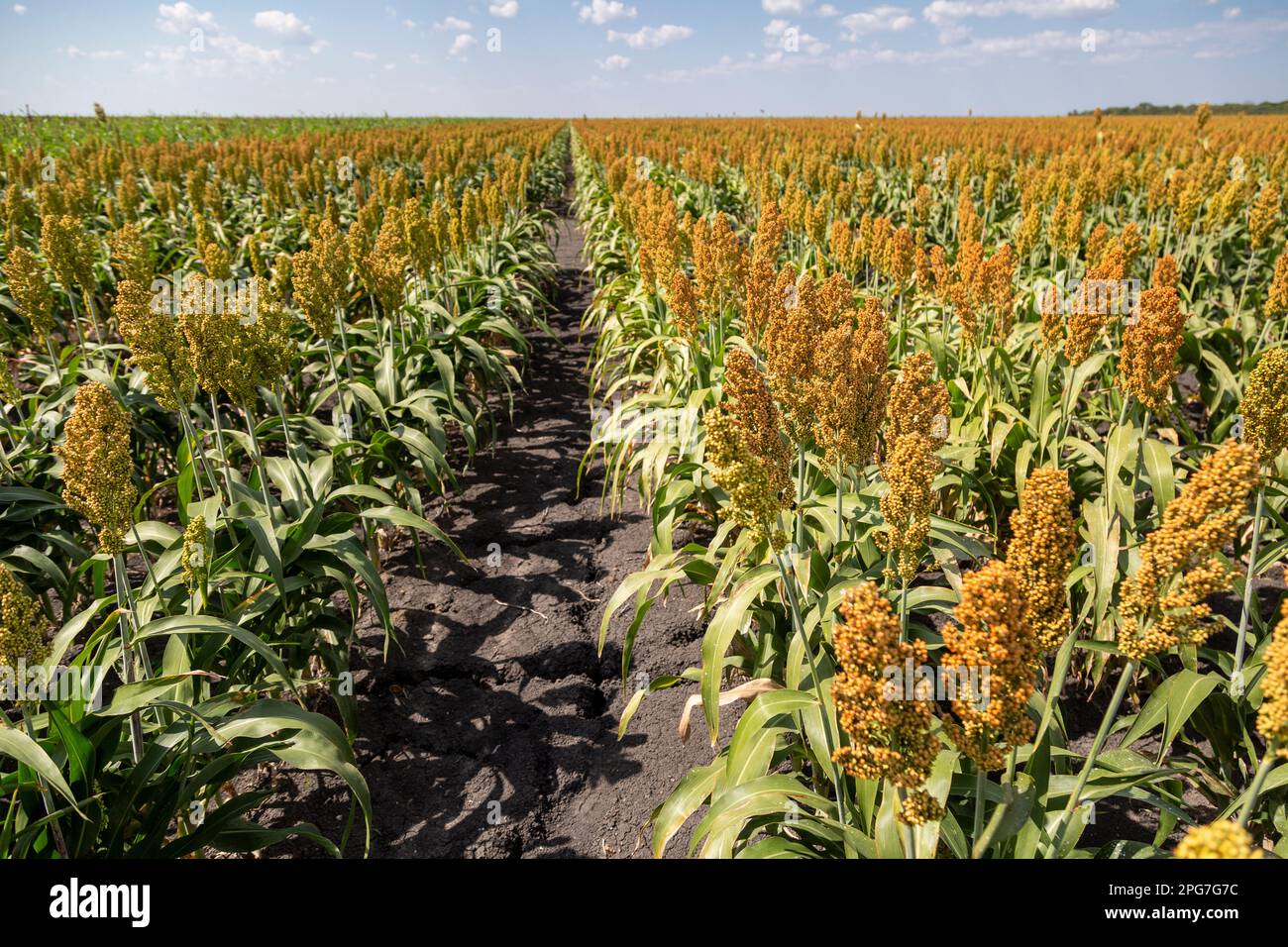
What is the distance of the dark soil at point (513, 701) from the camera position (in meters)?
2.75

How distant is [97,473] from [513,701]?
82.6 inches

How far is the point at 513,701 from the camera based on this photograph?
3.39 metres

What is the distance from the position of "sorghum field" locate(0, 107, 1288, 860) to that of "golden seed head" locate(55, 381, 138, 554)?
0.5 inches

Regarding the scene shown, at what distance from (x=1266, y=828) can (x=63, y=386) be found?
20.3 feet

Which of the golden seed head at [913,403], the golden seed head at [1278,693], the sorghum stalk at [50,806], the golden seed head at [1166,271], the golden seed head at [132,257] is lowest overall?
the sorghum stalk at [50,806]

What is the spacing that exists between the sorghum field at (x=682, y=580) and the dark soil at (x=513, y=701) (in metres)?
0.02

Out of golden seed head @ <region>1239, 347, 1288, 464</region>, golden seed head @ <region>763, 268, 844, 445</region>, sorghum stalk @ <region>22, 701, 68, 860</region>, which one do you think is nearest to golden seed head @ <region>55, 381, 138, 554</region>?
sorghum stalk @ <region>22, 701, 68, 860</region>

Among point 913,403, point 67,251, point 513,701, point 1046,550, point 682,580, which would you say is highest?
point 67,251

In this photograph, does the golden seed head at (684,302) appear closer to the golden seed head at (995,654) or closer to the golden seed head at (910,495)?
the golden seed head at (910,495)

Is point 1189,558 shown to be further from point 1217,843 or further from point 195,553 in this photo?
point 195,553

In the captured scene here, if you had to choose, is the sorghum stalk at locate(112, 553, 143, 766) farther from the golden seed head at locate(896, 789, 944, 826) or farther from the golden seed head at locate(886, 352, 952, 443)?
the golden seed head at locate(886, 352, 952, 443)

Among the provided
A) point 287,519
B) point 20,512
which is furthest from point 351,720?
point 20,512

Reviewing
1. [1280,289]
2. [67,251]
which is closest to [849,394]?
[1280,289]


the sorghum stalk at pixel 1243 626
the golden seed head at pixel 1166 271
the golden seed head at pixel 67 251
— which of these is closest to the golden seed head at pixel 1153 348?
the sorghum stalk at pixel 1243 626
